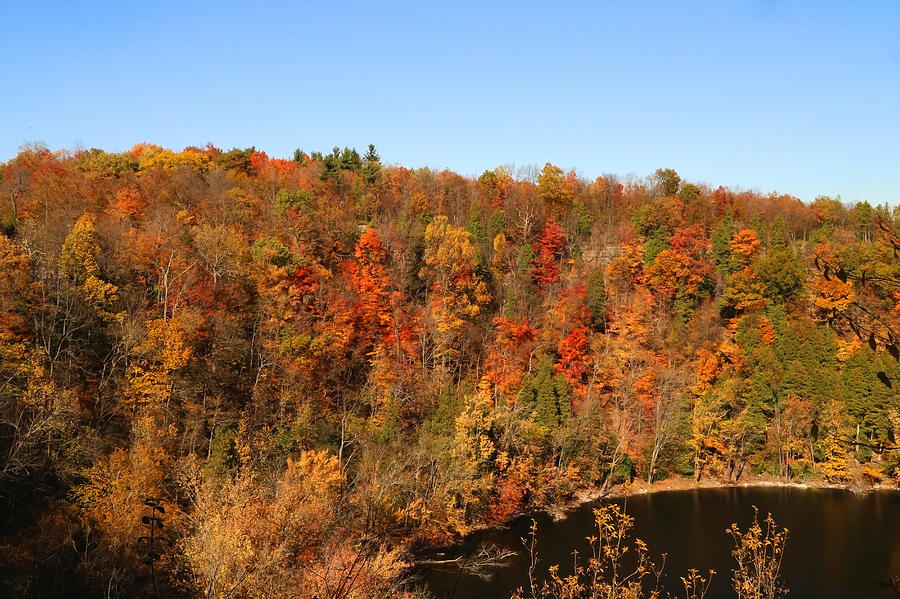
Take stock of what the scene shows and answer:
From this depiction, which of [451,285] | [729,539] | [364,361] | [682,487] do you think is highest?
[451,285]

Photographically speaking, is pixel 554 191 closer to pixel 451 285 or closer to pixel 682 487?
pixel 451 285

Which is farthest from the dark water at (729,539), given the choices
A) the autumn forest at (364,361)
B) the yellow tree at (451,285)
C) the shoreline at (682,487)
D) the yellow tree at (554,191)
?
the yellow tree at (554,191)

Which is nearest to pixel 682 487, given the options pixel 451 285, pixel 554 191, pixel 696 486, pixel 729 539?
pixel 696 486

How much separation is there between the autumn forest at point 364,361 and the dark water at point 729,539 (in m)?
1.98

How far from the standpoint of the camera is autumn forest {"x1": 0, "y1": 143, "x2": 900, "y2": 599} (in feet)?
62.9

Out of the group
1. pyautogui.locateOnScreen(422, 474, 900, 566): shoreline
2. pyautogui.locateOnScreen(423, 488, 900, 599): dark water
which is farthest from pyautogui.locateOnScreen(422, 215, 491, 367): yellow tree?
pyautogui.locateOnScreen(423, 488, 900, 599): dark water

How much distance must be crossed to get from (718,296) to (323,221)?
31186mm

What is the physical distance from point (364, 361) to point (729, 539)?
2216 centimetres

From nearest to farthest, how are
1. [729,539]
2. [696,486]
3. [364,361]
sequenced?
1. [729,539]
2. [696,486]
3. [364,361]

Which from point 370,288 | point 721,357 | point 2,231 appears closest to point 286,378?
point 370,288

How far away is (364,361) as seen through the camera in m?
40.3

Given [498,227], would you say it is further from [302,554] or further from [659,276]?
[302,554]

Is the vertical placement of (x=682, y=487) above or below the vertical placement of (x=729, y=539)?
below

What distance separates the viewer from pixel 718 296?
51.3 meters
